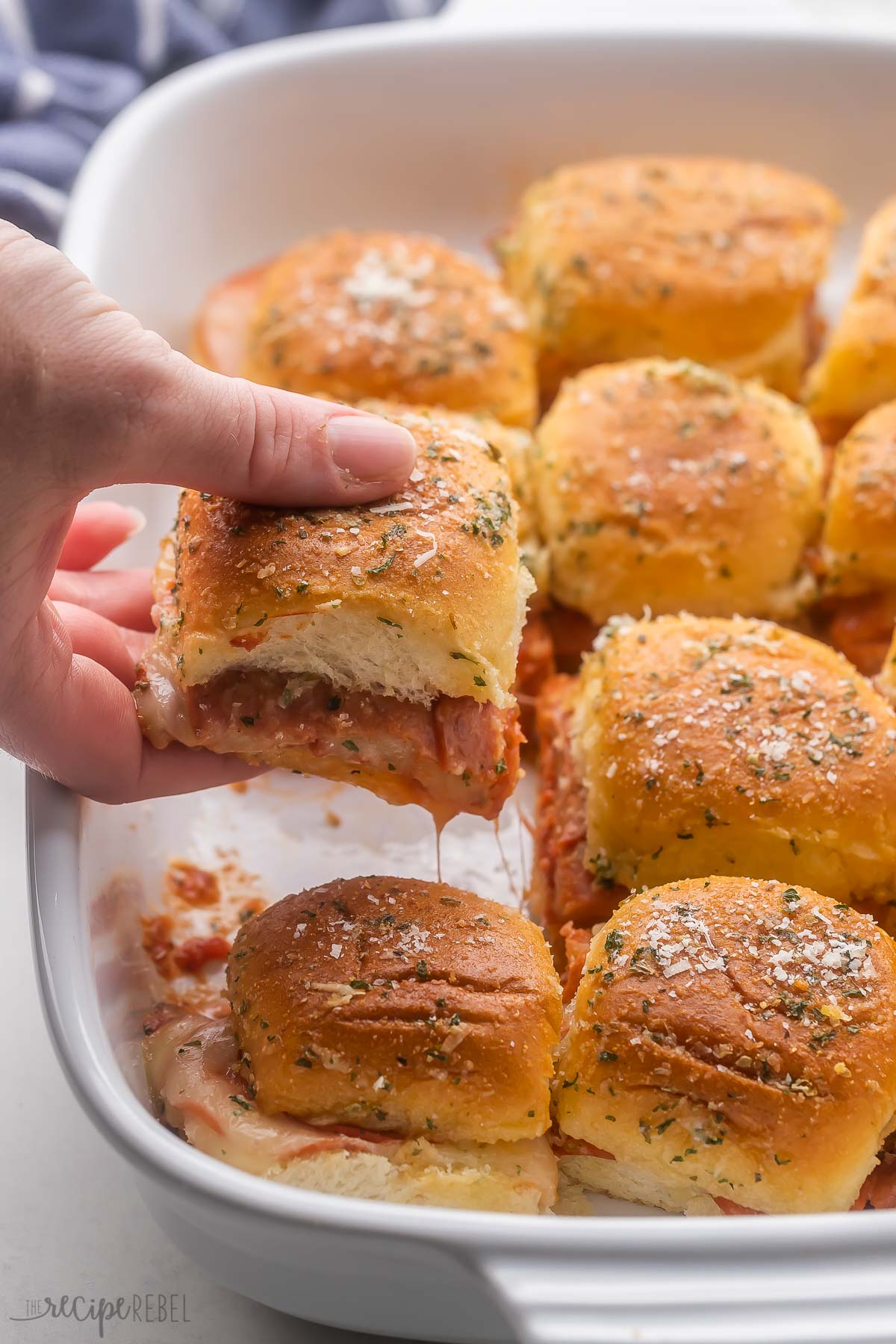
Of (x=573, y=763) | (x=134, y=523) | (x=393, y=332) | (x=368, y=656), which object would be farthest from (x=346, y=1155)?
(x=393, y=332)

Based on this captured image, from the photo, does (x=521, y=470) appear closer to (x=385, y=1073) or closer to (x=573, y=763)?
(x=573, y=763)

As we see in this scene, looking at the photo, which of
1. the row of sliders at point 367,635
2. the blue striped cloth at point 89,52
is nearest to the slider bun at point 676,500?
the row of sliders at point 367,635

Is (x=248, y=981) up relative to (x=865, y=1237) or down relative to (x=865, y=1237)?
down

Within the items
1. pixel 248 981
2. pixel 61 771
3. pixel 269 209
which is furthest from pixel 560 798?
pixel 269 209

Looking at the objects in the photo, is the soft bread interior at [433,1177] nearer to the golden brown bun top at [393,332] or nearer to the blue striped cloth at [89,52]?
the golden brown bun top at [393,332]

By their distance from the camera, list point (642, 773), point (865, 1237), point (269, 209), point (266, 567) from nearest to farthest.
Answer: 1. point (865, 1237)
2. point (266, 567)
3. point (642, 773)
4. point (269, 209)

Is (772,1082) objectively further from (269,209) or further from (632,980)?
(269,209)

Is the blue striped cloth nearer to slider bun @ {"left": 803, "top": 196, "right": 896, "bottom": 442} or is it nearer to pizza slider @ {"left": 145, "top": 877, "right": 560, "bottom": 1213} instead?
slider bun @ {"left": 803, "top": 196, "right": 896, "bottom": 442}
